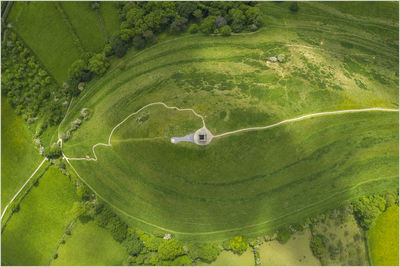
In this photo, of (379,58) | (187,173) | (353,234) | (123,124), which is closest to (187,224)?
(187,173)

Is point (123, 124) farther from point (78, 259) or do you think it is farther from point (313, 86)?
point (313, 86)

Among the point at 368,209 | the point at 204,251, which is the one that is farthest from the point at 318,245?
the point at 204,251

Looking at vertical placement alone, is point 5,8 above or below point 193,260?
above

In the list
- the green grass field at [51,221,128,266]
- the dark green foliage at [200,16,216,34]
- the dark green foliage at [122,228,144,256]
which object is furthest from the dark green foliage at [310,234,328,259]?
the dark green foliage at [200,16,216,34]

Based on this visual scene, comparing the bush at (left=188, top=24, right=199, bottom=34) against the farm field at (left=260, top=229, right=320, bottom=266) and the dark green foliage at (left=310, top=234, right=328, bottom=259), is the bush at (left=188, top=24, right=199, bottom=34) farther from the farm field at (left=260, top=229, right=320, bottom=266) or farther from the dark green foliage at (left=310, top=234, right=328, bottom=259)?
the dark green foliage at (left=310, top=234, right=328, bottom=259)

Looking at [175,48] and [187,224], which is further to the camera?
[175,48]

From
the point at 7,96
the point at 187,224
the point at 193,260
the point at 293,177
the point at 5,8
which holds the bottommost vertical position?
the point at 193,260
